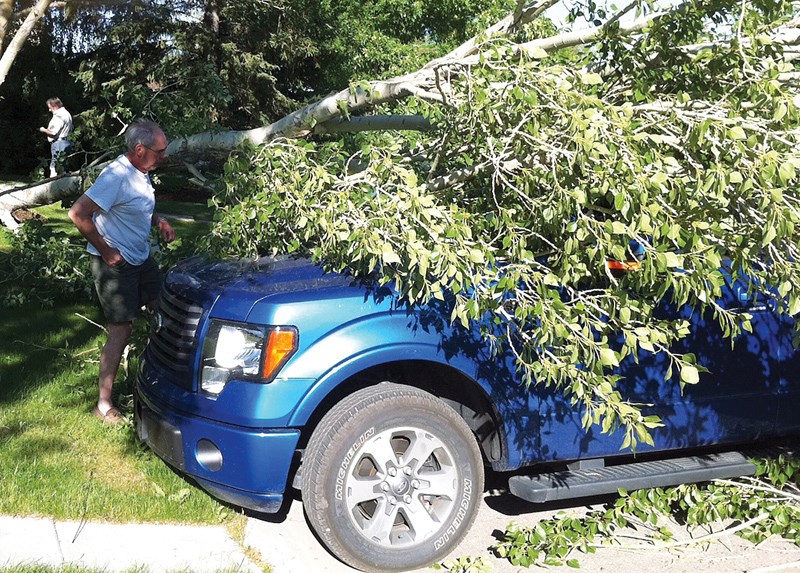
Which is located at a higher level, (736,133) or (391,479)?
(736,133)

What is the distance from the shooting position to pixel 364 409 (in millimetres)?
3811

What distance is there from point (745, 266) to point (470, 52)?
2.20m

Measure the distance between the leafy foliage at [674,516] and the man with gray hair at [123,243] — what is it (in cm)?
264

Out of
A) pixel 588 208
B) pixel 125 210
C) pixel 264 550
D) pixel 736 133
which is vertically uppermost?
pixel 736 133

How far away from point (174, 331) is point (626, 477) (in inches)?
93.3

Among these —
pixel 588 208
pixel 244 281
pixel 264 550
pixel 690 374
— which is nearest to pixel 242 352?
pixel 244 281

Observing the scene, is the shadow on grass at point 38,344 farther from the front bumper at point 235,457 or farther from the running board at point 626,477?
the running board at point 626,477

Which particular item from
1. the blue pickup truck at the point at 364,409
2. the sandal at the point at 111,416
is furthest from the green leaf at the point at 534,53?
the sandal at the point at 111,416

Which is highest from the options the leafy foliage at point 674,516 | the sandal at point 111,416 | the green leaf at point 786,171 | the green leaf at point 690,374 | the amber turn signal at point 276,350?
the green leaf at point 786,171

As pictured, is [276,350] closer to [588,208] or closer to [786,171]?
[588,208]

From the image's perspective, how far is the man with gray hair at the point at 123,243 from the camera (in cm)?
519

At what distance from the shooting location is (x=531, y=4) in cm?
557

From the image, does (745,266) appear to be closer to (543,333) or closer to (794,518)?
(543,333)

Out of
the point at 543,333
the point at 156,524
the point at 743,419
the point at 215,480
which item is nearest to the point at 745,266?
the point at 543,333
